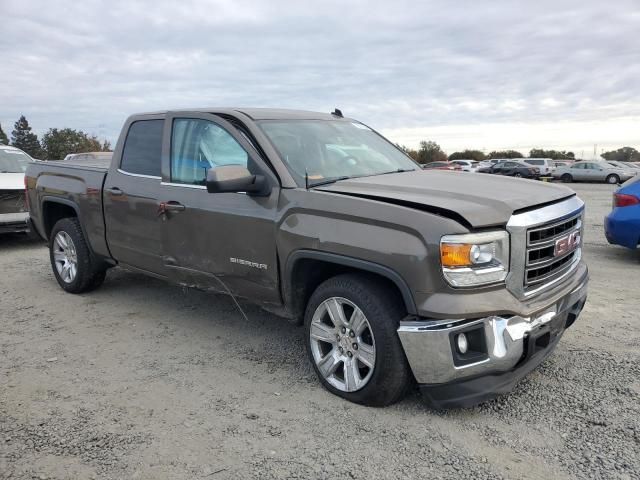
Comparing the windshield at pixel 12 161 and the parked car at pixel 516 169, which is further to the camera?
the parked car at pixel 516 169

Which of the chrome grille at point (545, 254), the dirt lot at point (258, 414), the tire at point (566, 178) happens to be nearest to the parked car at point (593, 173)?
the tire at point (566, 178)

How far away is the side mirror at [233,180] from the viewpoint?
3.58 metres

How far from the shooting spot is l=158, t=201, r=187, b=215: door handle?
4.38 m

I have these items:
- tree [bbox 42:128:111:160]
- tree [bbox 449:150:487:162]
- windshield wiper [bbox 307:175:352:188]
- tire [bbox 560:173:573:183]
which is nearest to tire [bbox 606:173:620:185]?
tire [bbox 560:173:573:183]

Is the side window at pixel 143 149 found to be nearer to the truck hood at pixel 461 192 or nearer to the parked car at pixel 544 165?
the truck hood at pixel 461 192

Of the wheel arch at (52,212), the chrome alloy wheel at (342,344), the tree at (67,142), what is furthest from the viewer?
the tree at (67,142)

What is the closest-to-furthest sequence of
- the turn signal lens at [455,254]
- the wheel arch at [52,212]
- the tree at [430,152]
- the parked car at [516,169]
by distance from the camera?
1. the turn signal lens at [455,254]
2. the wheel arch at [52,212]
3. the parked car at [516,169]
4. the tree at [430,152]

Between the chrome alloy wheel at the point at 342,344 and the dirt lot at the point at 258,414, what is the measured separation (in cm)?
16

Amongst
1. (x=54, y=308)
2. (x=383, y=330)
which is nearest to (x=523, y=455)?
(x=383, y=330)

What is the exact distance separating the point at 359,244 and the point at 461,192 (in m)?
0.75

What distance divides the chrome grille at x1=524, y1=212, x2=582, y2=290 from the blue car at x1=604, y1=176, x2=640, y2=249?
12.8ft

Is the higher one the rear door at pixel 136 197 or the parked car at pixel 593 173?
the rear door at pixel 136 197

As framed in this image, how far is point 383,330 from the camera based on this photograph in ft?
10.4

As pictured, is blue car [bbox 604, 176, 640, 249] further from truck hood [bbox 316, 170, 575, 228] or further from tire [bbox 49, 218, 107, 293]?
tire [bbox 49, 218, 107, 293]
